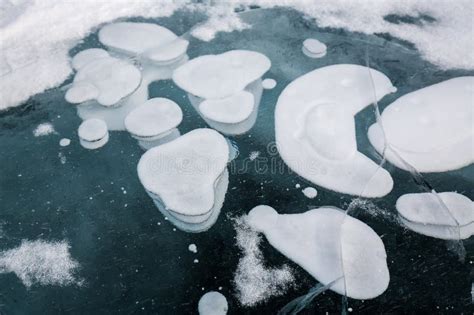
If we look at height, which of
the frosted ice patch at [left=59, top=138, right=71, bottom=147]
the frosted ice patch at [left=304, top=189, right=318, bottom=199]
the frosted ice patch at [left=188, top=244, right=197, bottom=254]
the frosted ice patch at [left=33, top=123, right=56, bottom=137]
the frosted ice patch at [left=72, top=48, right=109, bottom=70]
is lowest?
the frosted ice patch at [left=188, top=244, right=197, bottom=254]

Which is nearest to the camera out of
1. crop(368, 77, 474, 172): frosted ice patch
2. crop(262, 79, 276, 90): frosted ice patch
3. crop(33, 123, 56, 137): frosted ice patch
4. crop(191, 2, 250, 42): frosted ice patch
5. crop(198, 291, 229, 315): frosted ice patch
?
crop(198, 291, 229, 315): frosted ice patch

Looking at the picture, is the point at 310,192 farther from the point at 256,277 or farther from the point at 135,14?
the point at 135,14

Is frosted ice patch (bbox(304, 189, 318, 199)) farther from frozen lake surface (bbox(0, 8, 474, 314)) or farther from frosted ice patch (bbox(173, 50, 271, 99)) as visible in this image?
frosted ice patch (bbox(173, 50, 271, 99))

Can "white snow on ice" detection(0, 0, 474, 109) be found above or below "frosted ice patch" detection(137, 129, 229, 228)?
above

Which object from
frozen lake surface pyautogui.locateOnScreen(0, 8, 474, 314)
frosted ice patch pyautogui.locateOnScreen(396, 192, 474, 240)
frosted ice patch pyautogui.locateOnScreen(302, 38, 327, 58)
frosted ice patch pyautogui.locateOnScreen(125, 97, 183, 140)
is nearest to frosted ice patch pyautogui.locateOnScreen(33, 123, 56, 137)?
frozen lake surface pyautogui.locateOnScreen(0, 8, 474, 314)

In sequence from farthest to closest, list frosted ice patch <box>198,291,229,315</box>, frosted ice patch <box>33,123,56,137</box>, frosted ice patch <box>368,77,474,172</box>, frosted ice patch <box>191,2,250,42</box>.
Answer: frosted ice patch <box>191,2,250,42</box> → frosted ice patch <box>33,123,56,137</box> → frosted ice patch <box>368,77,474,172</box> → frosted ice patch <box>198,291,229,315</box>

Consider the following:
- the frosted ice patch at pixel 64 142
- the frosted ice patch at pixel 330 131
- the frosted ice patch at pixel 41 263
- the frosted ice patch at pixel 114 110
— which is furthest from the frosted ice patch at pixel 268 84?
the frosted ice patch at pixel 41 263

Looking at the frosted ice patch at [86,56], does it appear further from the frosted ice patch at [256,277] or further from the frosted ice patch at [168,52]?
the frosted ice patch at [256,277]

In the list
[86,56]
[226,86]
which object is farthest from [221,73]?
[86,56]
